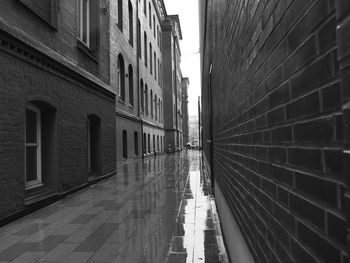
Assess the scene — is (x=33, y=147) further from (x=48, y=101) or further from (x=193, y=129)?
(x=193, y=129)

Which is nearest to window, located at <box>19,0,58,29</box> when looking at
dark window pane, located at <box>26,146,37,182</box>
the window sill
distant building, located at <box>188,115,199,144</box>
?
the window sill

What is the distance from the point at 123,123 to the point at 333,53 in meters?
19.1

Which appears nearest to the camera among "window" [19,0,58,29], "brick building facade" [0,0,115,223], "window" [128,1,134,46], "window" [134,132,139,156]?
"brick building facade" [0,0,115,223]

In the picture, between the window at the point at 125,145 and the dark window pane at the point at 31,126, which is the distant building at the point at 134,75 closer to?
the window at the point at 125,145

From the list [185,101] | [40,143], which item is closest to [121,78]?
[40,143]

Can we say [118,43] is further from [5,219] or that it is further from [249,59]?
[249,59]

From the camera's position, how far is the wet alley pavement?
4551 mm

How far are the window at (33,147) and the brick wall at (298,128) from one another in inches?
263

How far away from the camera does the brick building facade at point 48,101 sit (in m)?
6.55

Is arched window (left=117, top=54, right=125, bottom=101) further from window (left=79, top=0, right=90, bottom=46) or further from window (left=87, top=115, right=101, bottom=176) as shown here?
window (left=87, top=115, right=101, bottom=176)

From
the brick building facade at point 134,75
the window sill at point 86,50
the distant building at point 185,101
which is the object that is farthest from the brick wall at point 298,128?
the distant building at point 185,101

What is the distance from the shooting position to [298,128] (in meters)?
1.31

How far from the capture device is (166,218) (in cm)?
658

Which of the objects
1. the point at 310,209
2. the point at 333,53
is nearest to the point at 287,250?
the point at 310,209
